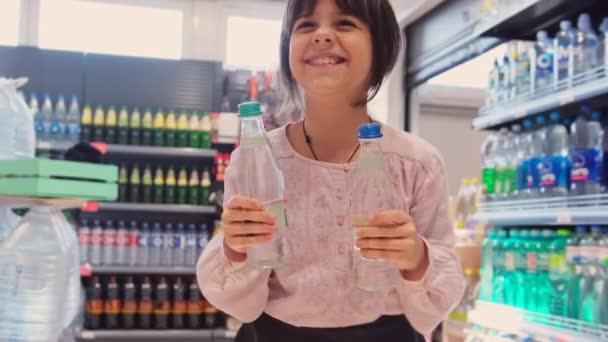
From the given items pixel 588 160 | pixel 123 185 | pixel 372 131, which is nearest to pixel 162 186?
pixel 123 185

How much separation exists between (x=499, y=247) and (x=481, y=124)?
2.23ft

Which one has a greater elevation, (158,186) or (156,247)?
(158,186)

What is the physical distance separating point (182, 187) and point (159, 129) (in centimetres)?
53

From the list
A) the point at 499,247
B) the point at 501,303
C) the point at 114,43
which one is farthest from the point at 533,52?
the point at 114,43

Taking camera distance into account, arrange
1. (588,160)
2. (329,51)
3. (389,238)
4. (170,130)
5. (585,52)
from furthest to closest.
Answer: (170,130) < (585,52) < (588,160) < (329,51) < (389,238)

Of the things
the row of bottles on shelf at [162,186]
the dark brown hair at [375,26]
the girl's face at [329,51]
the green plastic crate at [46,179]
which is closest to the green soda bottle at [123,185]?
the row of bottles on shelf at [162,186]

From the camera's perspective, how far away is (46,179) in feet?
5.77

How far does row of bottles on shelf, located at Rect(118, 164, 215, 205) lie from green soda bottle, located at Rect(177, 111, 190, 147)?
0.78 ft

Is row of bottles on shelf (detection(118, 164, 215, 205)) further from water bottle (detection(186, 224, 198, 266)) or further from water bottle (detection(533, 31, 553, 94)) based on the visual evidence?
water bottle (detection(533, 31, 553, 94))

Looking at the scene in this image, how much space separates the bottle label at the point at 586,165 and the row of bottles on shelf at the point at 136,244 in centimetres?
332

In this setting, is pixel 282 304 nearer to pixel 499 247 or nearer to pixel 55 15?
pixel 499 247

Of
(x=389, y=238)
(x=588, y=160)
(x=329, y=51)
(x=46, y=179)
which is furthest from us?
(x=588, y=160)

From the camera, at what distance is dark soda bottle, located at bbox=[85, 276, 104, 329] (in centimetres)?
518

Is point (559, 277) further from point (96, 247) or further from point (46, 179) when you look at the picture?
point (96, 247)
